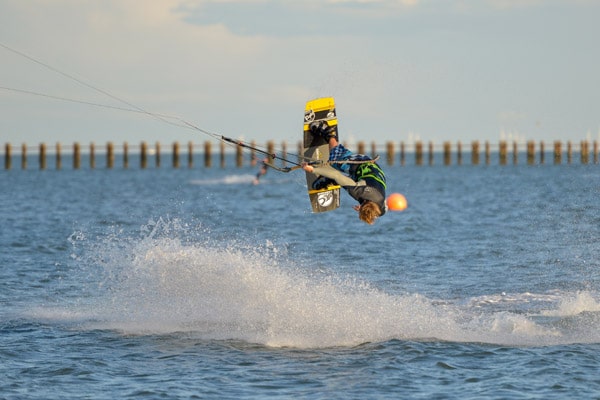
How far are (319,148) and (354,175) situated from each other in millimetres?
1057

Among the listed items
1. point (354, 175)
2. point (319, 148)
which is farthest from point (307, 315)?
point (319, 148)

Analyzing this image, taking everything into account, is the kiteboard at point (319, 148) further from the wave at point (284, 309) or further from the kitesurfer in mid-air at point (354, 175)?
the wave at point (284, 309)

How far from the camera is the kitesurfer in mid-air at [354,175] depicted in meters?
14.7

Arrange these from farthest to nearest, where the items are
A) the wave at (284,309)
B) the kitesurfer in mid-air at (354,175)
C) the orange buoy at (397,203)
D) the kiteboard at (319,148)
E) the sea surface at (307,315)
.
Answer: the kiteboard at (319,148)
the wave at (284,309)
the kitesurfer in mid-air at (354,175)
the orange buoy at (397,203)
the sea surface at (307,315)

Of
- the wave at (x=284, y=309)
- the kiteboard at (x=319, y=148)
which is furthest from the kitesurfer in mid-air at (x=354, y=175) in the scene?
the wave at (x=284, y=309)

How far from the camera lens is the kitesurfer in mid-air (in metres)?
14.7

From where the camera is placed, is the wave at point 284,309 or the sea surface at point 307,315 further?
the wave at point 284,309

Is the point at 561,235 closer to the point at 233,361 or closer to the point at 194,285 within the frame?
the point at 194,285

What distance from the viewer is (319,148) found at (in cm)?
1659

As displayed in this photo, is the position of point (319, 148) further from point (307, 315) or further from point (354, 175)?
point (307, 315)

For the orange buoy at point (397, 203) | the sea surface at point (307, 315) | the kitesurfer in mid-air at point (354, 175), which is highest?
the kitesurfer in mid-air at point (354, 175)

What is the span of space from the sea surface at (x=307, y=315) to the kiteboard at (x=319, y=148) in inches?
33.7

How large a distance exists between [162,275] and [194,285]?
0.96 metres

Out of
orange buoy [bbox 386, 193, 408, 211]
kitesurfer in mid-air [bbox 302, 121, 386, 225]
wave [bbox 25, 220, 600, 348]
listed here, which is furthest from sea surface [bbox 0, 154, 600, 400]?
orange buoy [bbox 386, 193, 408, 211]
